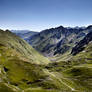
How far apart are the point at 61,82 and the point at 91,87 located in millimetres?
33073

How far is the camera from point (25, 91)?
123 metres

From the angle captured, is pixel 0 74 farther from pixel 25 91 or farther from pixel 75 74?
pixel 75 74

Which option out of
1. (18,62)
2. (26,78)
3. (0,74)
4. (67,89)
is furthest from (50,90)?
(18,62)

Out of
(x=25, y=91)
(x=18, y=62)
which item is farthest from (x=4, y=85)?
(x=18, y=62)

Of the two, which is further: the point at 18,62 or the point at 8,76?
the point at 18,62

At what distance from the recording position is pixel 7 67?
166 meters

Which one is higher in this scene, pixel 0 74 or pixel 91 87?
pixel 0 74

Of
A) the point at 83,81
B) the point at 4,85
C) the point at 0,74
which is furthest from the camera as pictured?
the point at 83,81

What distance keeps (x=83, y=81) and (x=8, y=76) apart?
88004mm

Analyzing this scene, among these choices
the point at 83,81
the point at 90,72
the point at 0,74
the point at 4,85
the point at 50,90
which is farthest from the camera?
the point at 90,72

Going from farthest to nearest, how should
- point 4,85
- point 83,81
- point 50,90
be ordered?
point 83,81 → point 50,90 → point 4,85

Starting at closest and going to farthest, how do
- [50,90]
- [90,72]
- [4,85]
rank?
[4,85], [50,90], [90,72]

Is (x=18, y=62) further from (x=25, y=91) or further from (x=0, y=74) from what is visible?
(x=25, y=91)

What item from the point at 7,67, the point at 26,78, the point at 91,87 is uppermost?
the point at 7,67
